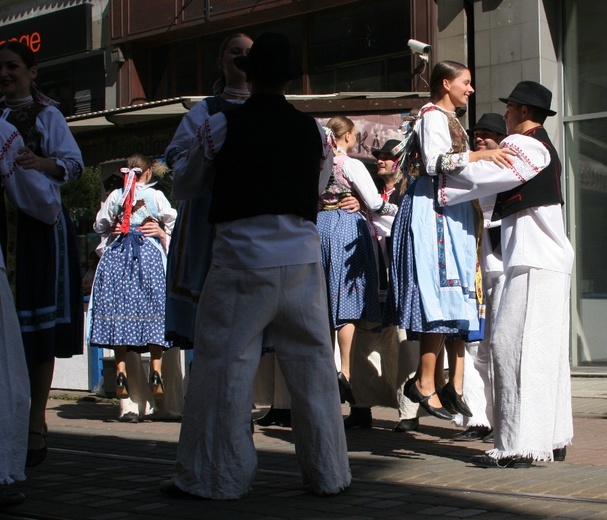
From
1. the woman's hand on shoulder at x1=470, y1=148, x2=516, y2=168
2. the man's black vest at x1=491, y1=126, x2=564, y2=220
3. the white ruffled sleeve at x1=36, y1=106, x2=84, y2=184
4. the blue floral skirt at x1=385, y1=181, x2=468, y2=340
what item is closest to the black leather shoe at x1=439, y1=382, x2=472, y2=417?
the blue floral skirt at x1=385, y1=181, x2=468, y2=340

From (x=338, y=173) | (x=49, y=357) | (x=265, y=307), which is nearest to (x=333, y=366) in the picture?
(x=265, y=307)

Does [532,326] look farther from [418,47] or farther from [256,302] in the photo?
[418,47]

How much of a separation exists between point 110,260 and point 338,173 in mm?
2351

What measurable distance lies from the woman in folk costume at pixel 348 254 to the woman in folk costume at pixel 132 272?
6.02ft

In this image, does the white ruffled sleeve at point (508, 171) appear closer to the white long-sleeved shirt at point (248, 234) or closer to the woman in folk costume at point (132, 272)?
the white long-sleeved shirt at point (248, 234)

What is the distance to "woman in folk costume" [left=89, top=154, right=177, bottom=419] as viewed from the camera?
365 inches

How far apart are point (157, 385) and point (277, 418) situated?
1327 millimetres

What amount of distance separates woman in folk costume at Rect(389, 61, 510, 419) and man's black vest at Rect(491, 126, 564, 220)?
1.55 feet

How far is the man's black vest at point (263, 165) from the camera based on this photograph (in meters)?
5.01

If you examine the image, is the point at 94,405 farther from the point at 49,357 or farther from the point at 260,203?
the point at 260,203

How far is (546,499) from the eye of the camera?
4.96 m

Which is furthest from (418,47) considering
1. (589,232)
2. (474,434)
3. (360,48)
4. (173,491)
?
(173,491)

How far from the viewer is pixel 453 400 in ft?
21.7

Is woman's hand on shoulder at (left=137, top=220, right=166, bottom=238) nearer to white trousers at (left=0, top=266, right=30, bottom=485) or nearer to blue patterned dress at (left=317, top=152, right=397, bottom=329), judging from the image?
blue patterned dress at (left=317, top=152, right=397, bottom=329)
